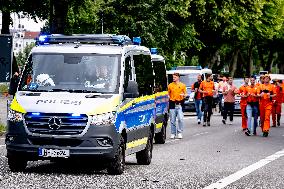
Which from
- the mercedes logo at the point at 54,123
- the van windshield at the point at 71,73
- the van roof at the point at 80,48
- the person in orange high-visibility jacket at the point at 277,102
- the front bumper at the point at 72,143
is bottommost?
the person in orange high-visibility jacket at the point at 277,102

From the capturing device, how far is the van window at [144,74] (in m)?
15.7

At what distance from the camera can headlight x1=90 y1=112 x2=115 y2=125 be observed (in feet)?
44.1

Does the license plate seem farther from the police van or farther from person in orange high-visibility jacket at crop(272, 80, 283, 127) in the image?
person in orange high-visibility jacket at crop(272, 80, 283, 127)

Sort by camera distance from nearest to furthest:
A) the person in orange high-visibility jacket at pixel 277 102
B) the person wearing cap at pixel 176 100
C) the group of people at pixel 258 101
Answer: the person wearing cap at pixel 176 100, the group of people at pixel 258 101, the person in orange high-visibility jacket at pixel 277 102

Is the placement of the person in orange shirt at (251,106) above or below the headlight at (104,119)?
below

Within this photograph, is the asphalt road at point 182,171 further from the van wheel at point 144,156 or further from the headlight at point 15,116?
the headlight at point 15,116

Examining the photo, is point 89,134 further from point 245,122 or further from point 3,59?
point 245,122

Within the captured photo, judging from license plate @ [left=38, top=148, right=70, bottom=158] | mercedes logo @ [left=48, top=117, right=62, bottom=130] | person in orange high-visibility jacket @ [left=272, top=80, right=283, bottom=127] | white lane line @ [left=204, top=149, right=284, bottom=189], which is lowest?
person in orange high-visibility jacket @ [left=272, top=80, right=283, bottom=127]

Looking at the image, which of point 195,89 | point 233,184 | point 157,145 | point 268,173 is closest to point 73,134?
point 233,184

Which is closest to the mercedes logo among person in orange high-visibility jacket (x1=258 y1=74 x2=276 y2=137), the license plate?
the license plate

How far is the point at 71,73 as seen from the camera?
14422mm

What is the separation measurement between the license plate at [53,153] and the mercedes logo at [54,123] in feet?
1.09

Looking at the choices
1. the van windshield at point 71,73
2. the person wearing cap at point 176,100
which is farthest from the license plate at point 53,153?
the person wearing cap at point 176,100

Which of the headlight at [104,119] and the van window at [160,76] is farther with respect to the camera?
the van window at [160,76]
